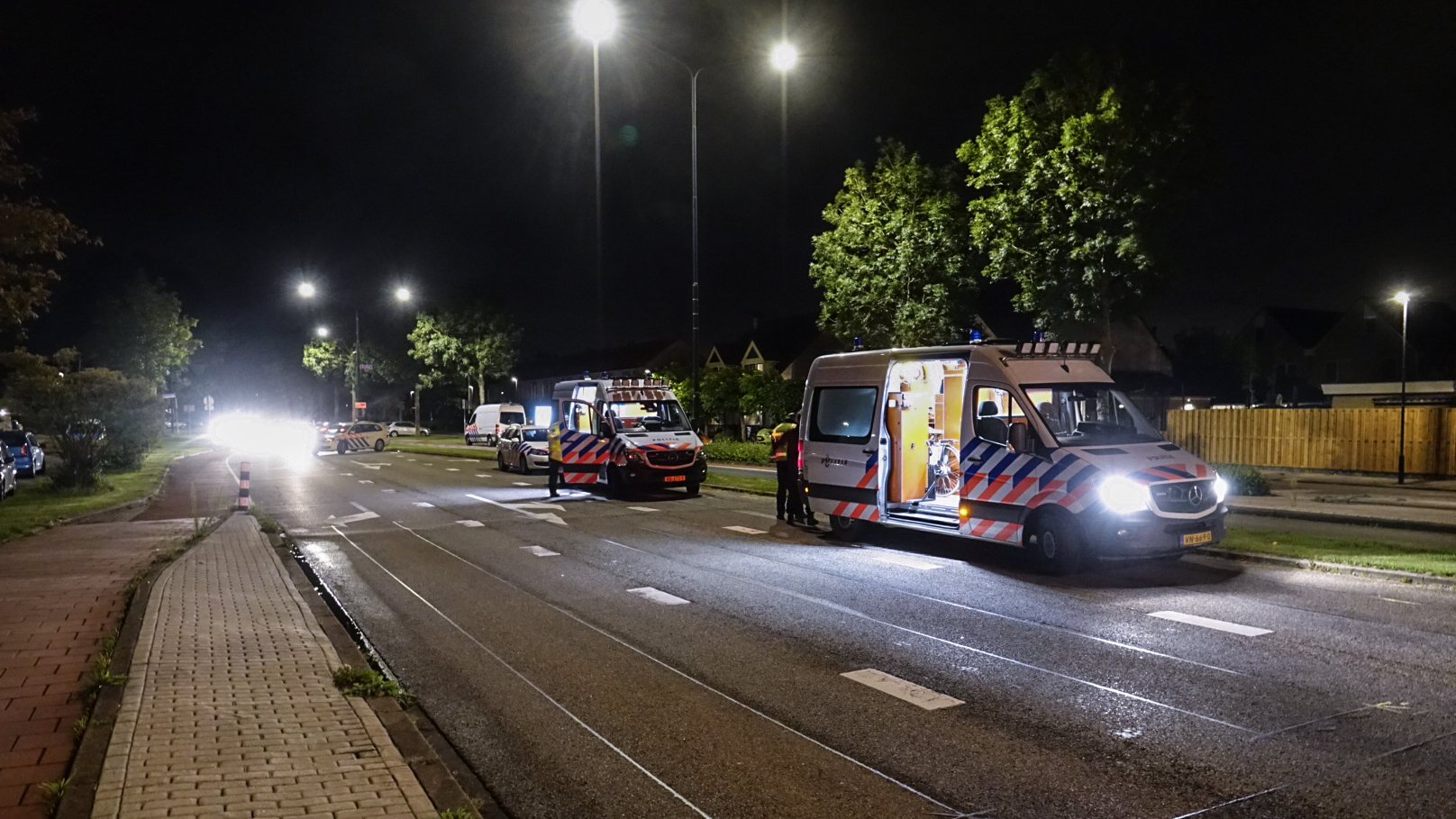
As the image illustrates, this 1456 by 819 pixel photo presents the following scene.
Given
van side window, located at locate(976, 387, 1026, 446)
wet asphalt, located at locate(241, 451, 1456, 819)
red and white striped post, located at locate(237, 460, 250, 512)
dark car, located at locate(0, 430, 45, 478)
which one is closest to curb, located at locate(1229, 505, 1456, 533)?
wet asphalt, located at locate(241, 451, 1456, 819)

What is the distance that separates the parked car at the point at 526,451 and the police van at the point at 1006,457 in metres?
16.0

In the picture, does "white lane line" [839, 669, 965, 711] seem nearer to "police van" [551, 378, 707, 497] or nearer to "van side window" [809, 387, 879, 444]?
"van side window" [809, 387, 879, 444]

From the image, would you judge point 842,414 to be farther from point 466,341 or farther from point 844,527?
point 466,341

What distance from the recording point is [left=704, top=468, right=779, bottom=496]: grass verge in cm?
2180

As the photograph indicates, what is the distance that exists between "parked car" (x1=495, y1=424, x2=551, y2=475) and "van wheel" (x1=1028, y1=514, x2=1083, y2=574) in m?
20.2

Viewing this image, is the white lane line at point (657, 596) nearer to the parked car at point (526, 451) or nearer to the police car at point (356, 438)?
the parked car at point (526, 451)

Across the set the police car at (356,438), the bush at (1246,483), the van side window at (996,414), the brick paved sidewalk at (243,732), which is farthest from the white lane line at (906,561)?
the police car at (356,438)

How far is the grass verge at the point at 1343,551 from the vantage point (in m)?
10.7

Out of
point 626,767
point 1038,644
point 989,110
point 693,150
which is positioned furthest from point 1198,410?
point 626,767

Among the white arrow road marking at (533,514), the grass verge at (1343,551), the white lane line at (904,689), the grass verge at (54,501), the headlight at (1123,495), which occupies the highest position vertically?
the headlight at (1123,495)

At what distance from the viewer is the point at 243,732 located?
546cm

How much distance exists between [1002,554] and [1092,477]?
2474 mm

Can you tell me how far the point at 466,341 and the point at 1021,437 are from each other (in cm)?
6309

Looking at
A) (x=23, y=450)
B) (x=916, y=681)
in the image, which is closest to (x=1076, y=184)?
(x=916, y=681)
